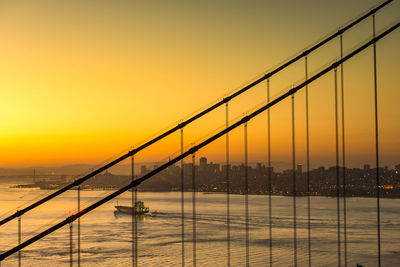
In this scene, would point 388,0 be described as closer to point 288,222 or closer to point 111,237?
point 111,237

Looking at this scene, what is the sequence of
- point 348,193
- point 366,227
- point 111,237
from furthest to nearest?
point 348,193 → point 366,227 → point 111,237

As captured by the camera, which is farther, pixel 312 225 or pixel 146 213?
pixel 146 213

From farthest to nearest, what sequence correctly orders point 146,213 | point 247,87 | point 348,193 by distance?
point 348,193, point 146,213, point 247,87

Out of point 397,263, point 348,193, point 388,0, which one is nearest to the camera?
point 388,0

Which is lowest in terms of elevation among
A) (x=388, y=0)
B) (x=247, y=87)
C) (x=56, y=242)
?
(x=56, y=242)

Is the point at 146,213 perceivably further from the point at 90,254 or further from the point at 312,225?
the point at 90,254

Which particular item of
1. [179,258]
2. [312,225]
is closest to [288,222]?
[312,225]

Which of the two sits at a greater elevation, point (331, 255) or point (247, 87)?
point (247, 87)

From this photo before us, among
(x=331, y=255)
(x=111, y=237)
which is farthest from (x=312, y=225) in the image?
(x=111, y=237)

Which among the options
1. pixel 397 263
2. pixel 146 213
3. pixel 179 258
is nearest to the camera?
pixel 397 263
